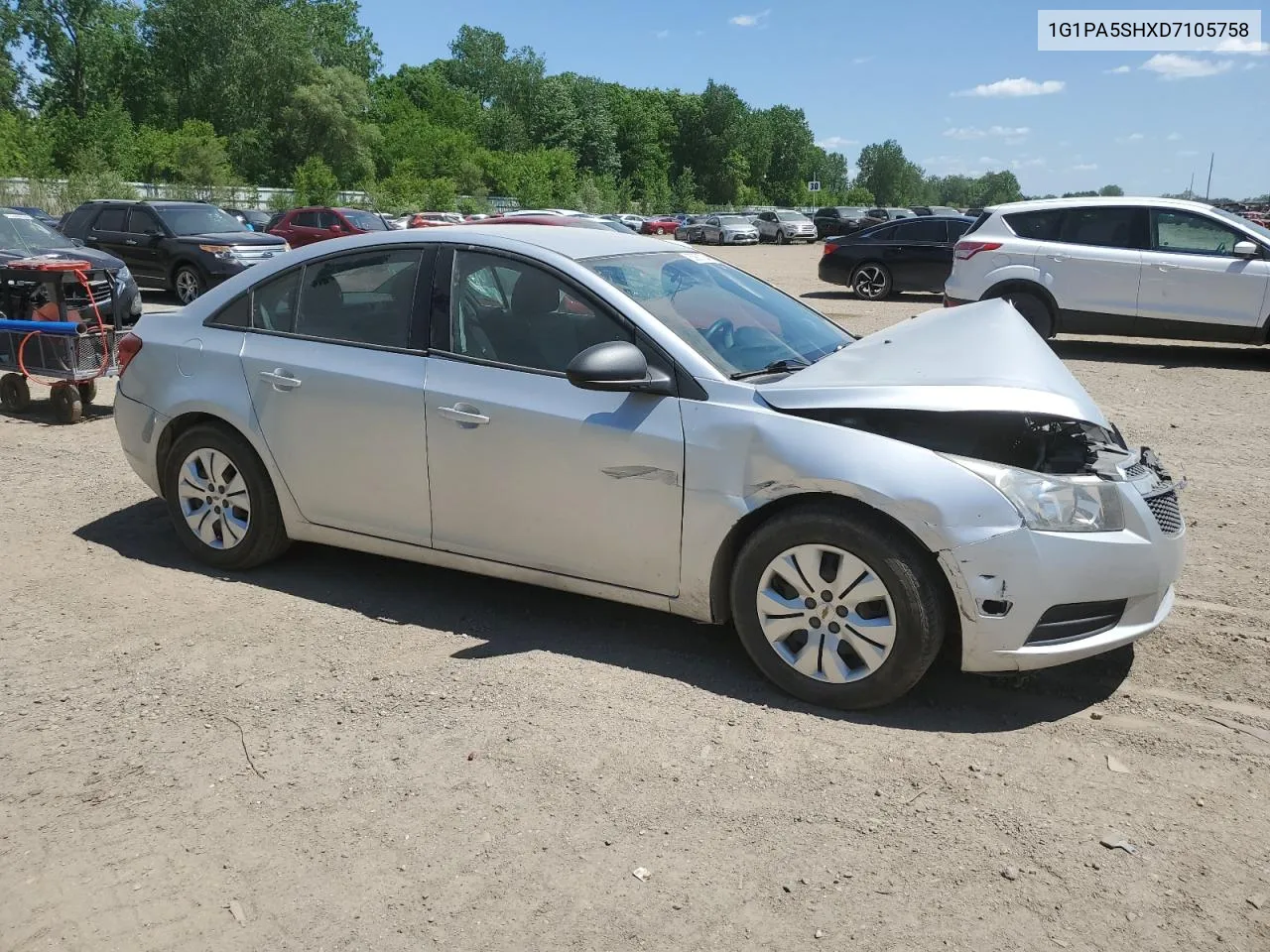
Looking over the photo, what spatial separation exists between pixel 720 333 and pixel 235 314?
93.6 inches

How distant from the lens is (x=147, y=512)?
6250mm

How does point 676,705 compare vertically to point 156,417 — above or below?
below

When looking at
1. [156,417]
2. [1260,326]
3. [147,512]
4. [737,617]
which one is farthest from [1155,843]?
[1260,326]

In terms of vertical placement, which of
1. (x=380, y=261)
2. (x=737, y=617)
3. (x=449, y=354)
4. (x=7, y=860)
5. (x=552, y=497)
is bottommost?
(x=7, y=860)

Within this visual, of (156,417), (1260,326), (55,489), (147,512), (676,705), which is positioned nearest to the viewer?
(676,705)

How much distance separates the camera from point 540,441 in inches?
168

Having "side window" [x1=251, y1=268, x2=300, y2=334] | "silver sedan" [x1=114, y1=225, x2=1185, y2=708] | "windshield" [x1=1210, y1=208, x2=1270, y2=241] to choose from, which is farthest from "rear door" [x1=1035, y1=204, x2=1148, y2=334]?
"side window" [x1=251, y1=268, x2=300, y2=334]

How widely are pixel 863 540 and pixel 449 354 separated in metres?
1.92

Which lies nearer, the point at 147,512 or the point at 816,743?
the point at 816,743

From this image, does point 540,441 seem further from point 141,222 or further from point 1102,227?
point 141,222

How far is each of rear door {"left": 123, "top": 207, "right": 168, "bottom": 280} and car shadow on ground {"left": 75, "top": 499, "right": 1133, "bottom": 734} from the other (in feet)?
44.6

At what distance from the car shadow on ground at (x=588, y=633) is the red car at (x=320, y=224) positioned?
736 inches

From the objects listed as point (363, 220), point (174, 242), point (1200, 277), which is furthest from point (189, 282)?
point (1200, 277)

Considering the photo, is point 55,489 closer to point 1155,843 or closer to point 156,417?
point 156,417
